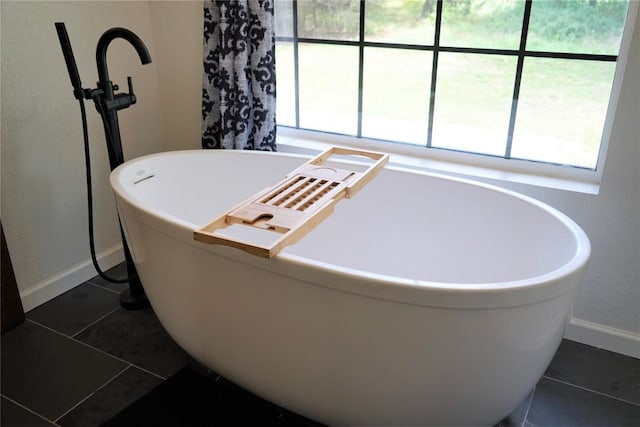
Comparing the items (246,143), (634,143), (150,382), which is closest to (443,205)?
(634,143)

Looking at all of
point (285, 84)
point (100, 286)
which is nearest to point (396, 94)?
point (285, 84)

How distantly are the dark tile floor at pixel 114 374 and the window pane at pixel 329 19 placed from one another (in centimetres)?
139

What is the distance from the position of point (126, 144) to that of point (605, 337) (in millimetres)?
2120

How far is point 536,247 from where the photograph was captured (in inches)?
65.4

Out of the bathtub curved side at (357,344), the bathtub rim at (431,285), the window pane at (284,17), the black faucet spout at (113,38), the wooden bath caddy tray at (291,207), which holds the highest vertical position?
the window pane at (284,17)

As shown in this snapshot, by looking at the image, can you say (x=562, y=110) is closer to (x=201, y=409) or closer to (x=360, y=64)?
(x=360, y=64)

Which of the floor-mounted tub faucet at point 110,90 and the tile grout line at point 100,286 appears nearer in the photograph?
the floor-mounted tub faucet at point 110,90

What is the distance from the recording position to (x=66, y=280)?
2.35 metres

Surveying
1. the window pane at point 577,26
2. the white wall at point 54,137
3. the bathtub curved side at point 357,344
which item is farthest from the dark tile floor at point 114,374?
the window pane at point 577,26

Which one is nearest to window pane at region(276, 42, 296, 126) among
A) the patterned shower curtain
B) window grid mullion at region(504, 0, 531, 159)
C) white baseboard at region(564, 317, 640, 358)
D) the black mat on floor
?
the patterned shower curtain

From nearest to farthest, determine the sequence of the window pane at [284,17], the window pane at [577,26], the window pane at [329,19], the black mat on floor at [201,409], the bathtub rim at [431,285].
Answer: the bathtub rim at [431,285], the black mat on floor at [201,409], the window pane at [577,26], the window pane at [329,19], the window pane at [284,17]

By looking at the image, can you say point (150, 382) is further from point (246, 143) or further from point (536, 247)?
point (536, 247)

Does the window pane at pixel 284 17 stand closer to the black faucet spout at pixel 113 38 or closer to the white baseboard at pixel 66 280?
A: the black faucet spout at pixel 113 38

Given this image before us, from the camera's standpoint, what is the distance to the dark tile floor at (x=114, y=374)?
1.72 m
